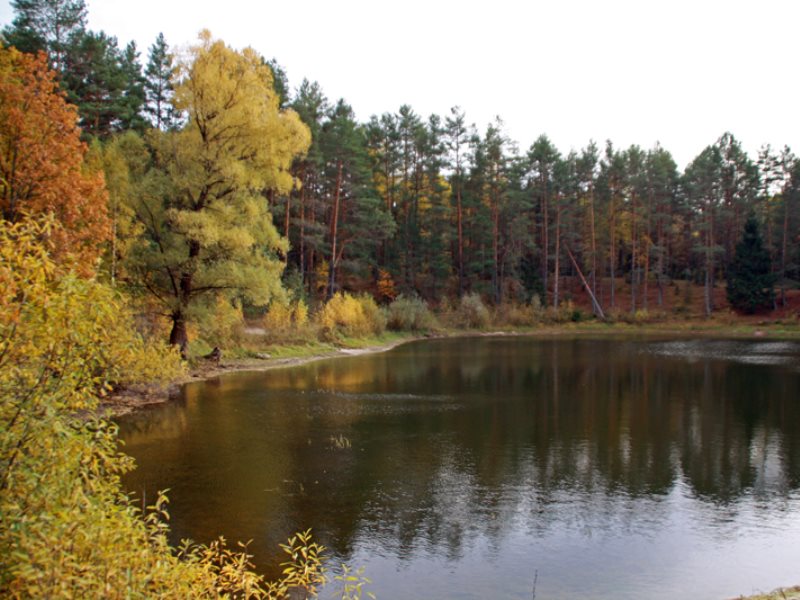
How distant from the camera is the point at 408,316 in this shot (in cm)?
4788

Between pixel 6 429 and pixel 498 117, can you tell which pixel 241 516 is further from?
pixel 498 117

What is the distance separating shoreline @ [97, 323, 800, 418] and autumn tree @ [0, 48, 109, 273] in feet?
16.6

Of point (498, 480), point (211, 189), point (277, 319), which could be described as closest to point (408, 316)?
point (277, 319)

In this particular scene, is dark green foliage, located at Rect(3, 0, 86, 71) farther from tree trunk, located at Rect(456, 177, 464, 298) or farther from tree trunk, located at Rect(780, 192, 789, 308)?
tree trunk, located at Rect(780, 192, 789, 308)

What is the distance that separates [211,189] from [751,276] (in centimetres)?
5206

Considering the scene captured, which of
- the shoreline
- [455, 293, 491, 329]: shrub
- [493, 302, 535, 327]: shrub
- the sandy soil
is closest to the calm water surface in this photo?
the sandy soil

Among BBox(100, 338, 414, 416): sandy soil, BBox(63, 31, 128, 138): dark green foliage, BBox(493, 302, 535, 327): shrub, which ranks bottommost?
BBox(100, 338, 414, 416): sandy soil

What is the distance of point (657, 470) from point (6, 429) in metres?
12.0

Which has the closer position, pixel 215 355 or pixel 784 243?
pixel 215 355

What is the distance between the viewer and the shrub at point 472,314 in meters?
54.0

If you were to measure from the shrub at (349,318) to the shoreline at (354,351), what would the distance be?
1469mm

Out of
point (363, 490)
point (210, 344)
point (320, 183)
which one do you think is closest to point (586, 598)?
point (363, 490)

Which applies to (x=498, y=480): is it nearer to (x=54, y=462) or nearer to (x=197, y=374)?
(x=54, y=462)

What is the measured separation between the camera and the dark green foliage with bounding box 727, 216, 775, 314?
56312 mm
